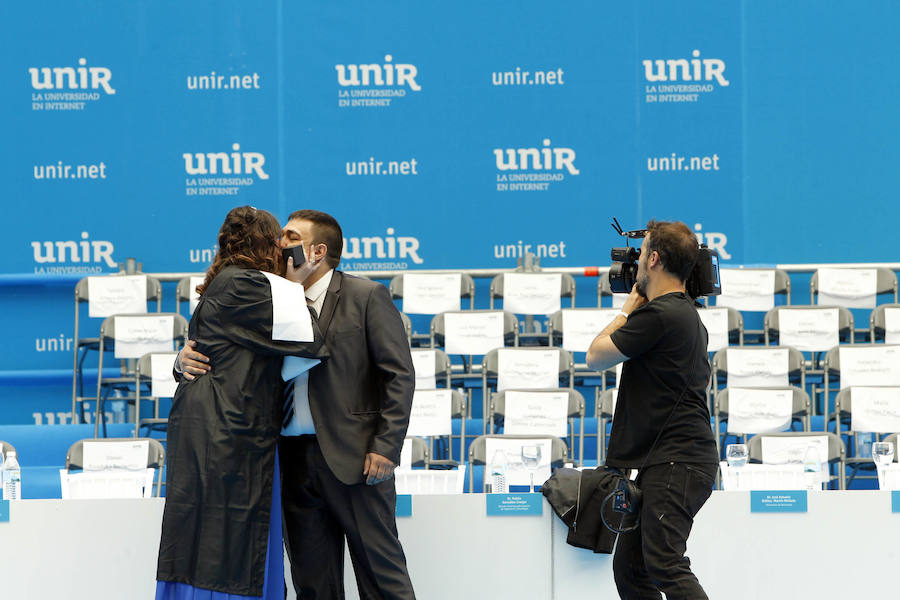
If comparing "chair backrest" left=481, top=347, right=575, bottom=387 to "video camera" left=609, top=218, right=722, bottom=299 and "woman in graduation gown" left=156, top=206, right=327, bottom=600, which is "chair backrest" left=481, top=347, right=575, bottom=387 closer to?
"video camera" left=609, top=218, right=722, bottom=299

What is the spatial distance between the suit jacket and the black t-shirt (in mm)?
648

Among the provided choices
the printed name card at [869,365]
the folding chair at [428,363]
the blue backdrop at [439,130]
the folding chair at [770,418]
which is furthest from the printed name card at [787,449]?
the blue backdrop at [439,130]

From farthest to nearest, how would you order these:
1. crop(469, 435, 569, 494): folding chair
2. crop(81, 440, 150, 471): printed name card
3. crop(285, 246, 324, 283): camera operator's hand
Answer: crop(81, 440, 150, 471): printed name card, crop(469, 435, 569, 494): folding chair, crop(285, 246, 324, 283): camera operator's hand

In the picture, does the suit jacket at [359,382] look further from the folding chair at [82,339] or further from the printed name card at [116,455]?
the folding chair at [82,339]

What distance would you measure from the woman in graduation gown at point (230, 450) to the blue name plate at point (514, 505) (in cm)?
76

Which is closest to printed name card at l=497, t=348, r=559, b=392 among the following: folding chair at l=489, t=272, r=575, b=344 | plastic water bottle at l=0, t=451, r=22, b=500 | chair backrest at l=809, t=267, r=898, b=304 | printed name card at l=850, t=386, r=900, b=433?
folding chair at l=489, t=272, r=575, b=344

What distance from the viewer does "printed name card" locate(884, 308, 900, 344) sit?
22.6ft

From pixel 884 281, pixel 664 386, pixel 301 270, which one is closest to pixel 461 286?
pixel 884 281

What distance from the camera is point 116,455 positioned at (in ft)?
16.4

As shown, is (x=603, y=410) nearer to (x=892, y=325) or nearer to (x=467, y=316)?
(x=467, y=316)

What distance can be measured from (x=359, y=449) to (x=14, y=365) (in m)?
5.96

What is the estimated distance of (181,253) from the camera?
8180 millimetres

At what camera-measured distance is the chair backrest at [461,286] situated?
7422 mm

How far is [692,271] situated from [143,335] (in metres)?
4.59
